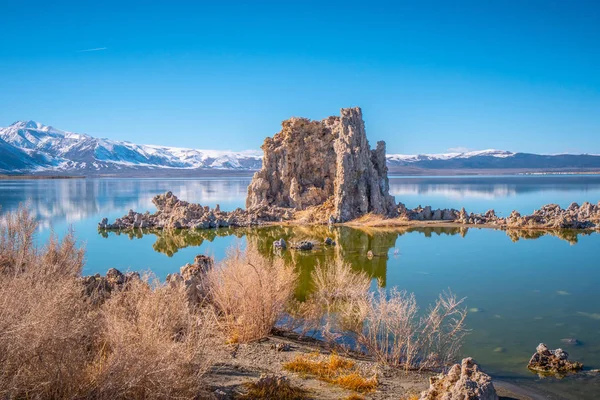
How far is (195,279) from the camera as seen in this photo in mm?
11219

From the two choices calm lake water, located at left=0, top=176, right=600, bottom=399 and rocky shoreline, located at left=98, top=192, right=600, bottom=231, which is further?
rocky shoreline, located at left=98, top=192, right=600, bottom=231

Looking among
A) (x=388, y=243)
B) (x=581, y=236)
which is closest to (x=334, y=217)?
(x=388, y=243)

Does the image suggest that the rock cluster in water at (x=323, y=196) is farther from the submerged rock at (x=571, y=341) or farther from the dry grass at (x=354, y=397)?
the dry grass at (x=354, y=397)

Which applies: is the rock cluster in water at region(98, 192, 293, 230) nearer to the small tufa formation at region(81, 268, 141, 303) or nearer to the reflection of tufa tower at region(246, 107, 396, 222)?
the reflection of tufa tower at region(246, 107, 396, 222)

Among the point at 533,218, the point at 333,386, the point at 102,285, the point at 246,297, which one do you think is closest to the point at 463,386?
the point at 333,386

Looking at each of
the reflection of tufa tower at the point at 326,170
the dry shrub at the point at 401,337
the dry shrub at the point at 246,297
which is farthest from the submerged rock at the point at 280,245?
the dry shrub at the point at 401,337

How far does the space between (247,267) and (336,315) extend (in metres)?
2.79

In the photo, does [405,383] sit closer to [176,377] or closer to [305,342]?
[305,342]

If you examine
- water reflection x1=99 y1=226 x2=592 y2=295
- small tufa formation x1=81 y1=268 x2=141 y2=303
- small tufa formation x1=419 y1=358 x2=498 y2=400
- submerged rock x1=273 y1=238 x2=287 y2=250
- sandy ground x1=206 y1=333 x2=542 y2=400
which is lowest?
water reflection x1=99 y1=226 x2=592 y2=295

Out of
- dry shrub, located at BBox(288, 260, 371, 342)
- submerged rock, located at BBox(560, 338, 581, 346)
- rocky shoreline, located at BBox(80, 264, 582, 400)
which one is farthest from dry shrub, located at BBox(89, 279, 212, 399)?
submerged rock, located at BBox(560, 338, 581, 346)

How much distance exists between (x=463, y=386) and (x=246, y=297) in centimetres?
503

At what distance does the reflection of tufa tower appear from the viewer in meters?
34.3

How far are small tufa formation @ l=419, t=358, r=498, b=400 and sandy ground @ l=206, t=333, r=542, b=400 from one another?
971 mm

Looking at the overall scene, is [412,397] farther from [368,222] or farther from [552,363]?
[368,222]
